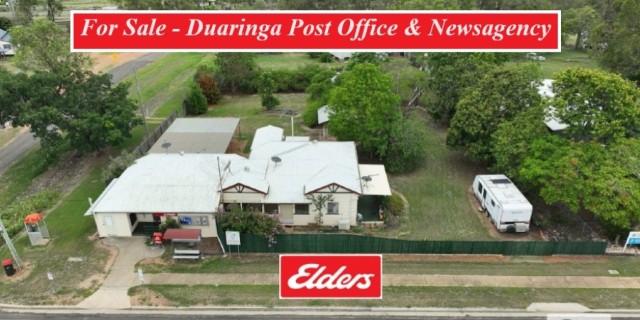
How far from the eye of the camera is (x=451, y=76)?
45.5 metres

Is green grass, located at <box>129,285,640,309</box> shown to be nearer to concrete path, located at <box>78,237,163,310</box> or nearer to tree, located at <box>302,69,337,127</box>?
concrete path, located at <box>78,237,163,310</box>

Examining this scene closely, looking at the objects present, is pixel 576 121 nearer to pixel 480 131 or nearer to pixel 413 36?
pixel 480 131

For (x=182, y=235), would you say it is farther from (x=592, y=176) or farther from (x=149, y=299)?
(x=592, y=176)

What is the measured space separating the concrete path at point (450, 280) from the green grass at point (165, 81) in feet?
95.1

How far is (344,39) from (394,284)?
1389 centimetres

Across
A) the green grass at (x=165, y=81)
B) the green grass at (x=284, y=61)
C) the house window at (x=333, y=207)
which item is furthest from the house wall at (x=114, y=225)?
the green grass at (x=284, y=61)

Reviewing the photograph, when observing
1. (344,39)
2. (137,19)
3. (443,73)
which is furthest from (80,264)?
(443,73)

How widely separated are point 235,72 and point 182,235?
122 ft

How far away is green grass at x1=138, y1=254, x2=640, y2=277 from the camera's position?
26641mm

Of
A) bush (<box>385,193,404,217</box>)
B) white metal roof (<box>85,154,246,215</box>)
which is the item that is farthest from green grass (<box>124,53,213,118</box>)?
bush (<box>385,193,404,217</box>)

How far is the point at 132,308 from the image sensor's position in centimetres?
2383

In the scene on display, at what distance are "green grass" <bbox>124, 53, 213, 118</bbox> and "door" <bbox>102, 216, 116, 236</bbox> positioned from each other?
2285cm

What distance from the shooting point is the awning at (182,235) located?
27.9 meters

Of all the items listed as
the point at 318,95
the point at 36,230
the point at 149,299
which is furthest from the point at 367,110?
the point at 36,230
